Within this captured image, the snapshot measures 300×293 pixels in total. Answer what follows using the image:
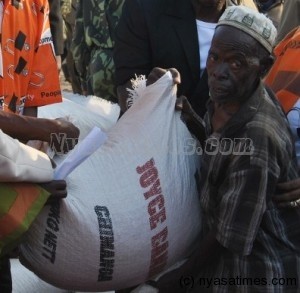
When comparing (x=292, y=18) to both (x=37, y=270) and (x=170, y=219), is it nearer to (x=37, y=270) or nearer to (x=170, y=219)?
(x=170, y=219)

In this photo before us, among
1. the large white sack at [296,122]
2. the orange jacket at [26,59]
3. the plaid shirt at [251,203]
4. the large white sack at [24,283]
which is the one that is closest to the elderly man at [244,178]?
the plaid shirt at [251,203]

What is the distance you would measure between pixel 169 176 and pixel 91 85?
2.11 meters

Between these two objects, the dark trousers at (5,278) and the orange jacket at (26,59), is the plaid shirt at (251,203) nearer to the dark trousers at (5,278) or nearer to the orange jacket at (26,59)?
the dark trousers at (5,278)

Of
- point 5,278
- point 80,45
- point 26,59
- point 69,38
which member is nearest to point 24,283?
point 5,278

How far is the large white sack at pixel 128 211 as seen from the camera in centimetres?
194

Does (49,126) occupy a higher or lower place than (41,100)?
higher

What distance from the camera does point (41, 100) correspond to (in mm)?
2711

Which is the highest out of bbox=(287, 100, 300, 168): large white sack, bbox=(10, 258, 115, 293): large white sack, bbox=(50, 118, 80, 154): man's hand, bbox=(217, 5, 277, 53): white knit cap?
bbox=(217, 5, 277, 53): white knit cap

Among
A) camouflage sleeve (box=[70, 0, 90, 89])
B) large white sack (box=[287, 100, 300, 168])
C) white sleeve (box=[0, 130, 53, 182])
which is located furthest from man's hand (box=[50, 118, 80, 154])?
camouflage sleeve (box=[70, 0, 90, 89])

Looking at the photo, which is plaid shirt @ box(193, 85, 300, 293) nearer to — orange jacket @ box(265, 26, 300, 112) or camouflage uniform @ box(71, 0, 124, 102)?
orange jacket @ box(265, 26, 300, 112)

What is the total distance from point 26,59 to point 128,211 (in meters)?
0.83

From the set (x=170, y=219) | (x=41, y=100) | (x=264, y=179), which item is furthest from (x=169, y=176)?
(x=41, y=100)

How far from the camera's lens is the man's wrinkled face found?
208 cm

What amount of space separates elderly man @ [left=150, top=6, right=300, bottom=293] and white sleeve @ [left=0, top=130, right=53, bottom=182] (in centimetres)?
53
